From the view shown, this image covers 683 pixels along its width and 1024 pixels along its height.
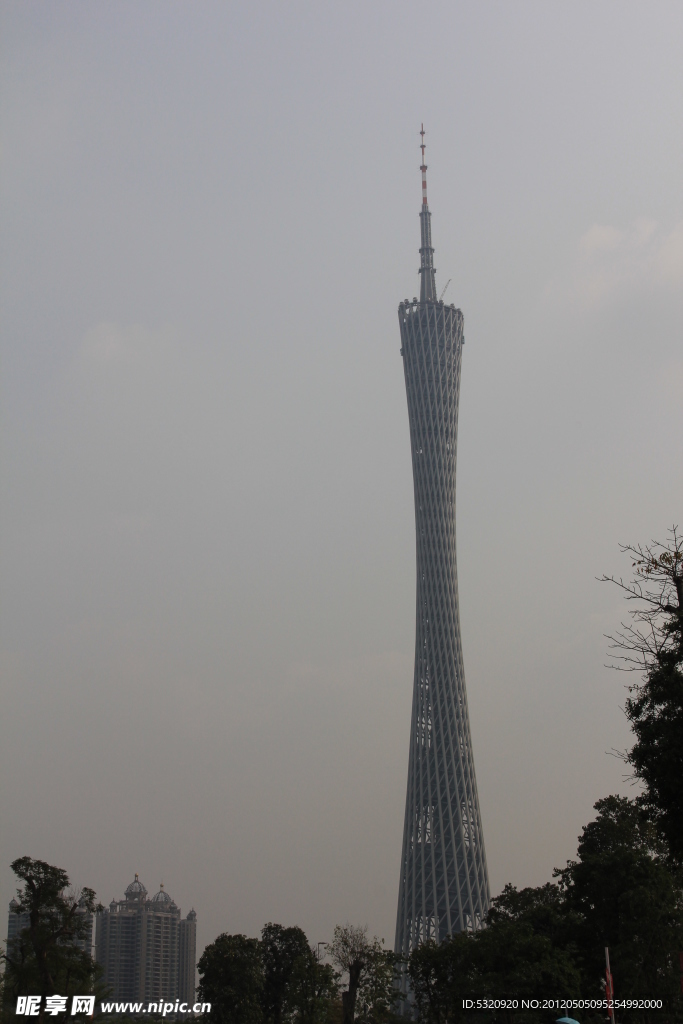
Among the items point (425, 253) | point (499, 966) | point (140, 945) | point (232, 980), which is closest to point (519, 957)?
point (499, 966)

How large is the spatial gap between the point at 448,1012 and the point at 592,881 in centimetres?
781

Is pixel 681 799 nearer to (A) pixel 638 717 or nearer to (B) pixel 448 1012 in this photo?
(A) pixel 638 717

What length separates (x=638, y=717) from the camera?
836 inches

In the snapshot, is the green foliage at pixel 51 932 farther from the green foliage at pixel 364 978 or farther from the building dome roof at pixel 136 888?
the building dome roof at pixel 136 888

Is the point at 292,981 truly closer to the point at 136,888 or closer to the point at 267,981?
the point at 267,981

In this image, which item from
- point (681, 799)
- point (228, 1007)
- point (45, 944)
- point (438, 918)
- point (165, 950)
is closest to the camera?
point (681, 799)

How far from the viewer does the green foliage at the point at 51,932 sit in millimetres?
40844

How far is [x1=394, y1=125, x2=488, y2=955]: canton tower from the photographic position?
237 ft

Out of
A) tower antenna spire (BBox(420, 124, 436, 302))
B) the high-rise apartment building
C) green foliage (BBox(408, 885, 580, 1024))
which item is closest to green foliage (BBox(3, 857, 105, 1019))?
green foliage (BBox(408, 885, 580, 1024))

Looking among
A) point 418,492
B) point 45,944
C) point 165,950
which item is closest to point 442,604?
point 418,492

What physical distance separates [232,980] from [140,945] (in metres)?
63.0

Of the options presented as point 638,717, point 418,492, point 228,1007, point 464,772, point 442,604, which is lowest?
point 228,1007

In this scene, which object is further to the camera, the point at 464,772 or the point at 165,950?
the point at 165,950

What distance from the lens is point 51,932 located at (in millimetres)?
41281
